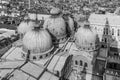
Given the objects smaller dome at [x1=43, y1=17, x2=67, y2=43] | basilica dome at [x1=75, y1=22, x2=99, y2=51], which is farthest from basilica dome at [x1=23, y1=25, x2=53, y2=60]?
basilica dome at [x1=75, y1=22, x2=99, y2=51]

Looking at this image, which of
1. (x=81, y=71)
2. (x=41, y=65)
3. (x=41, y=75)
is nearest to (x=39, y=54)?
(x=41, y=65)

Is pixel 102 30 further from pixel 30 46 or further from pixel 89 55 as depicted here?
pixel 30 46

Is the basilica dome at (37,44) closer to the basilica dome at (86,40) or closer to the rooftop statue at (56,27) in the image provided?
the rooftop statue at (56,27)

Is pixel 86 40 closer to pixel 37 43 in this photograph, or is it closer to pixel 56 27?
pixel 56 27

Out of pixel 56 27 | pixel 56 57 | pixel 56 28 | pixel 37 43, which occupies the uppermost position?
pixel 56 27

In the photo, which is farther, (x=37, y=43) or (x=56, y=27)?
(x=56, y=27)

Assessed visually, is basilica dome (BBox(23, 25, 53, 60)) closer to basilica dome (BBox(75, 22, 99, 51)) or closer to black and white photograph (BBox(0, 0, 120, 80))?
black and white photograph (BBox(0, 0, 120, 80))

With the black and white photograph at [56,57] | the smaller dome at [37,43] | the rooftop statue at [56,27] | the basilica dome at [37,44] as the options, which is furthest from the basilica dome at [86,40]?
the smaller dome at [37,43]

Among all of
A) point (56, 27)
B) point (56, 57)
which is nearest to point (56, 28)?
point (56, 27)
